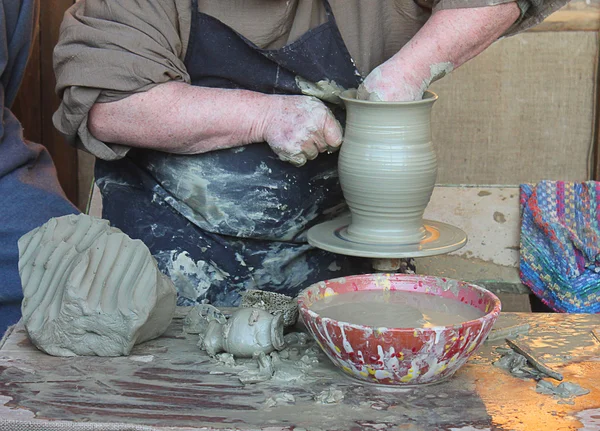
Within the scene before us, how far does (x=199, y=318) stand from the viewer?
1962 millimetres

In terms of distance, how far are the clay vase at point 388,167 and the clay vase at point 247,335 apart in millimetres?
388

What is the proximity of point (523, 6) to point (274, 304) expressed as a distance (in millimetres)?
972

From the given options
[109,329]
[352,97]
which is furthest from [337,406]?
[352,97]

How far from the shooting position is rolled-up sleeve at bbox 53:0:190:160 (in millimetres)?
2105

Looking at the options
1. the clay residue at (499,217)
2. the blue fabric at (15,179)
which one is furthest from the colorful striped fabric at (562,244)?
the blue fabric at (15,179)

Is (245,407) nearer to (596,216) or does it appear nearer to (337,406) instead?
(337,406)

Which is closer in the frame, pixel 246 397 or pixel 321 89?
pixel 246 397

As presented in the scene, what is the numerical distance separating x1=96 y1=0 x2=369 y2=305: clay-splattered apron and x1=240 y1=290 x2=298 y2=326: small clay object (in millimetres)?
387

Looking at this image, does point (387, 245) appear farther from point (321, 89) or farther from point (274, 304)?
point (321, 89)

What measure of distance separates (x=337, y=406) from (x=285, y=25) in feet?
3.56

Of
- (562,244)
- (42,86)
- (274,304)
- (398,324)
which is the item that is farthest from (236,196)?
(42,86)

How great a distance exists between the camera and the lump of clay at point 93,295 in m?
1.74

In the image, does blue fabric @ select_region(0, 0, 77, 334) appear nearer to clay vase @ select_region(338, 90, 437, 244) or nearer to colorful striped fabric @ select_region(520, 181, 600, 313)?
clay vase @ select_region(338, 90, 437, 244)

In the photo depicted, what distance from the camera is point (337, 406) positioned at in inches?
60.7
